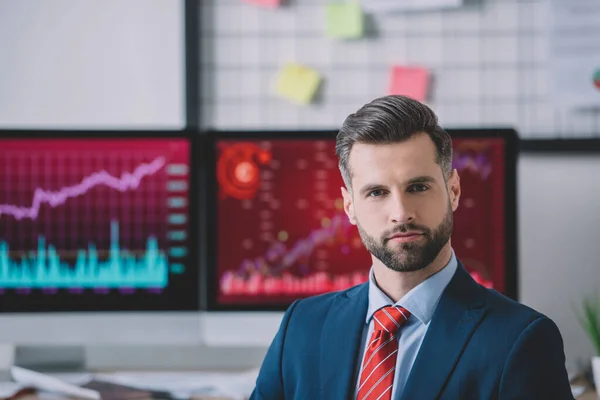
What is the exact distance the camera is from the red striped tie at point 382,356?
2.60 feet

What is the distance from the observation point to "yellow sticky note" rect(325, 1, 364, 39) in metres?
1.64

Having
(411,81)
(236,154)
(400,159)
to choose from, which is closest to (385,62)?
(411,81)

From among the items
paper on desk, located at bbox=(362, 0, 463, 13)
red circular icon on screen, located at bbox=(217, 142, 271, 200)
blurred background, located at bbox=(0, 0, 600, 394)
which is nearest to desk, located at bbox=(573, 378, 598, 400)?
blurred background, located at bbox=(0, 0, 600, 394)

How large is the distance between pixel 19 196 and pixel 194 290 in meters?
0.40

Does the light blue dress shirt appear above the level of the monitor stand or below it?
above

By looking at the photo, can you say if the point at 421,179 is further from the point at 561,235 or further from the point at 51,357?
the point at 51,357

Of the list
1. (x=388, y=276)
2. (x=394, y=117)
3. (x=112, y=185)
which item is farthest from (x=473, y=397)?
(x=112, y=185)

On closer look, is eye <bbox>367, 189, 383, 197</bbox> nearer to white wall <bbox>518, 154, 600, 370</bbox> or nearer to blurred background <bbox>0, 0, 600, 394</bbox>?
blurred background <bbox>0, 0, 600, 394</bbox>

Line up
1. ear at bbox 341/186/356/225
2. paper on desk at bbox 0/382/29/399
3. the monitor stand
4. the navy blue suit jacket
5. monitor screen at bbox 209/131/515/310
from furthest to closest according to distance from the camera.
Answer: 1. the monitor stand
2. monitor screen at bbox 209/131/515/310
3. paper on desk at bbox 0/382/29/399
4. ear at bbox 341/186/356/225
5. the navy blue suit jacket

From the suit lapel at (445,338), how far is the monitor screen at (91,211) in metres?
0.77

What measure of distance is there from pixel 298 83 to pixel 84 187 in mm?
522

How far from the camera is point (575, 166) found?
5.38ft

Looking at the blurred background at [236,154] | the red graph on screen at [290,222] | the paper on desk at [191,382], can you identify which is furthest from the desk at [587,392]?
the paper on desk at [191,382]

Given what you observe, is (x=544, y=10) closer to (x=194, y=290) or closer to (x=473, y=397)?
(x=194, y=290)
